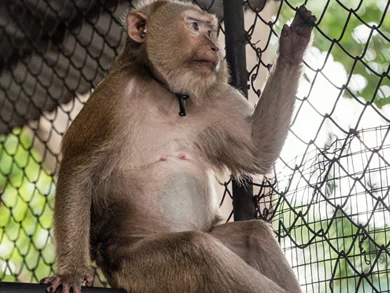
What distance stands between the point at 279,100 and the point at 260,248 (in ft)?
2.43

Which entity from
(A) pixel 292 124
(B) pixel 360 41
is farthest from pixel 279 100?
(B) pixel 360 41

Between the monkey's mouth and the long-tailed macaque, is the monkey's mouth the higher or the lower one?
the higher one

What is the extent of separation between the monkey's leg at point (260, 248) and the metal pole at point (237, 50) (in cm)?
28

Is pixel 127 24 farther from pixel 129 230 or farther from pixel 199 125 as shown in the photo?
pixel 129 230

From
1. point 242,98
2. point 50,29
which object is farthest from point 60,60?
point 242,98

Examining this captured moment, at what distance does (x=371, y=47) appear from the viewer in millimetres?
8508

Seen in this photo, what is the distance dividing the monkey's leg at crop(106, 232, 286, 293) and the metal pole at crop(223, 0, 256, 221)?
0.65 meters

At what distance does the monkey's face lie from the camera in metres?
3.93

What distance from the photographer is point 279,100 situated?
4.09 metres

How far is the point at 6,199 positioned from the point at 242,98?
17.0 feet

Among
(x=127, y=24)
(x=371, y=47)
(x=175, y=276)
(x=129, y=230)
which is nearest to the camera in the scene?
(x=175, y=276)

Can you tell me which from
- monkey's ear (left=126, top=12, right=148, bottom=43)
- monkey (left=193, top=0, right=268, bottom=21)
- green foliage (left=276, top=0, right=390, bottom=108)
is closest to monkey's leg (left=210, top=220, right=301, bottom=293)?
monkey's ear (left=126, top=12, right=148, bottom=43)

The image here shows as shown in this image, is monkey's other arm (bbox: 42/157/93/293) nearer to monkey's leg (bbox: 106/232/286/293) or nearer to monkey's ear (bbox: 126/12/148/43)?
monkey's leg (bbox: 106/232/286/293)

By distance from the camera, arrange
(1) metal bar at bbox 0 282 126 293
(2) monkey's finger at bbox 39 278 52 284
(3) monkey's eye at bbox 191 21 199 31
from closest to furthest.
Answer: (1) metal bar at bbox 0 282 126 293 → (2) monkey's finger at bbox 39 278 52 284 → (3) monkey's eye at bbox 191 21 199 31
